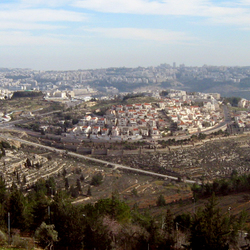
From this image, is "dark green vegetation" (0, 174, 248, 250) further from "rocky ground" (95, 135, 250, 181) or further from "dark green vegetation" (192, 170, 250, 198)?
"rocky ground" (95, 135, 250, 181)

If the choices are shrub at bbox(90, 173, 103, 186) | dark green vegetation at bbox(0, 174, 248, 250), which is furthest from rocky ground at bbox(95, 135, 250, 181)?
dark green vegetation at bbox(0, 174, 248, 250)

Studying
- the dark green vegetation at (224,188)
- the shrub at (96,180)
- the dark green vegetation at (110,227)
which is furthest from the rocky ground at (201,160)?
the dark green vegetation at (110,227)

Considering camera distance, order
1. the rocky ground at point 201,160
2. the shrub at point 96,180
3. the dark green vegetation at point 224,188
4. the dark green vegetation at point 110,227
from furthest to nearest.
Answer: the rocky ground at point 201,160 → the shrub at point 96,180 → the dark green vegetation at point 224,188 → the dark green vegetation at point 110,227

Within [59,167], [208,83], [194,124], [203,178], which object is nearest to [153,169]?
[203,178]

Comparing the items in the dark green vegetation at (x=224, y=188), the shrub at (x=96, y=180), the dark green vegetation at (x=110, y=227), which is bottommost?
the shrub at (x=96, y=180)

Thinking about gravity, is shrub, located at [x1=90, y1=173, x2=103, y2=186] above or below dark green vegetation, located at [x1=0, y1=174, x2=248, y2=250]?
below

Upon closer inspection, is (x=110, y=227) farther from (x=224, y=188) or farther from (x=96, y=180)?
(x=96, y=180)

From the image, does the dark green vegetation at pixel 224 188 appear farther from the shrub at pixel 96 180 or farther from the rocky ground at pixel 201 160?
the shrub at pixel 96 180

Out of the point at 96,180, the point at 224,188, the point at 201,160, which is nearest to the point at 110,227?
the point at 224,188
